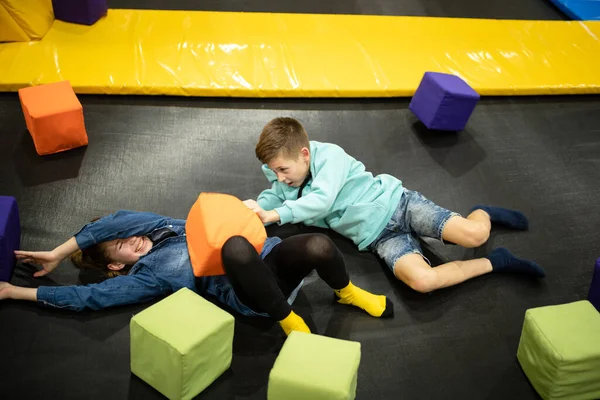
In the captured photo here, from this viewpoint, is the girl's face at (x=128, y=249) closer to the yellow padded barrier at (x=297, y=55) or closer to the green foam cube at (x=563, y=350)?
the yellow padded barrier at (x=297, y=55)

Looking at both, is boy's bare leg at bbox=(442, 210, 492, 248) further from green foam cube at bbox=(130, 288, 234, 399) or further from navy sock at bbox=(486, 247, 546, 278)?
green foam cube at bbox=(130, 288, 234, 399)

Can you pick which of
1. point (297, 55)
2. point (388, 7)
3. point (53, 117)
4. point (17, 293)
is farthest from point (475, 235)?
point (388, 7)

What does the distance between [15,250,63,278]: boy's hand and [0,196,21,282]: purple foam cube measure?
0.04 m

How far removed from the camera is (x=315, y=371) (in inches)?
76.4

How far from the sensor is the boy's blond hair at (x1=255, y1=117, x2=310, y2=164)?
2.46 m

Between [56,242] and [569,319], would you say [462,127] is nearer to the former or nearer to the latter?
[569,319]

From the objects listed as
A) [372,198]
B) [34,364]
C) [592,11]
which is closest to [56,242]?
[34,364]

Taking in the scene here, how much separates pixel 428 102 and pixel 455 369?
156 centimetres

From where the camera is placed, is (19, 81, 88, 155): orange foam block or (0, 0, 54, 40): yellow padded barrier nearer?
(19, 81, 88, 155): orange foam block

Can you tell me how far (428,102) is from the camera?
11.0 ft

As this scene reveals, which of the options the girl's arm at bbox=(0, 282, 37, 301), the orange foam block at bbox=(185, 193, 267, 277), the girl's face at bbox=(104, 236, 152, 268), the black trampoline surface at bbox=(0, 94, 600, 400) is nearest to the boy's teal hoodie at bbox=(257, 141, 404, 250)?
the black trampoline surface at bbox=(0, 94, 600, 400)

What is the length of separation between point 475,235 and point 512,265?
0.70 feet

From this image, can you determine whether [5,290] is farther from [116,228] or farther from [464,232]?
[464,232]

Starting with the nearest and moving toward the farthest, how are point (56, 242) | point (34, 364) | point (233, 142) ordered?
point (34, 364)
point (56, 242)
point (233, 142)
